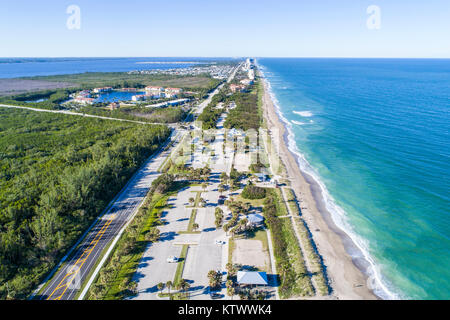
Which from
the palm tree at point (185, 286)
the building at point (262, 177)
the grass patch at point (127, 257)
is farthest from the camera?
the building at point (262, 177)

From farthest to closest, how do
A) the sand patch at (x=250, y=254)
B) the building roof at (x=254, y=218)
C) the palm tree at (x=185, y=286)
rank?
the building roof at (x=254, y=218), the sand patch at (x=250, y=254), the palm tree at (x=185, y=286)

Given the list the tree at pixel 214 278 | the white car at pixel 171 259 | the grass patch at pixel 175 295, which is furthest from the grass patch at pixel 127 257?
the tree at pixel 214 278

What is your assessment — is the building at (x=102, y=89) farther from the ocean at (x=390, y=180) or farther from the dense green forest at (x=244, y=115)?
the ocean at (x=390, y=180)

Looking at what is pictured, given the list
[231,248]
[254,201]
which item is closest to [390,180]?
[254,201]

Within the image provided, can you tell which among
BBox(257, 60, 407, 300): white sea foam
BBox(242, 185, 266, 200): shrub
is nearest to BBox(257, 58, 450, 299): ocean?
BBox(257, 60, 407, 300): white sea foam

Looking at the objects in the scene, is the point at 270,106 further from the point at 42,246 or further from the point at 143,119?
the point at 42,246

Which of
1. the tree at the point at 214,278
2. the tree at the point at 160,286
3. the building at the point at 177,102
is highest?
the building at the point at 177,102
